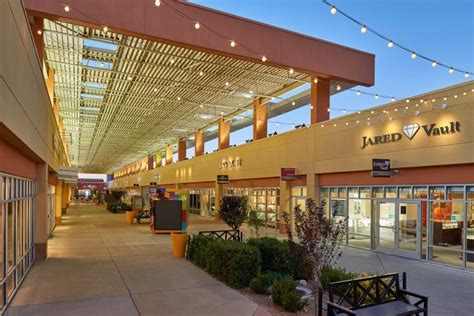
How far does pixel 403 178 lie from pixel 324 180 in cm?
449

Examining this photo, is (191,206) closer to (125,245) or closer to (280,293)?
(125,245)

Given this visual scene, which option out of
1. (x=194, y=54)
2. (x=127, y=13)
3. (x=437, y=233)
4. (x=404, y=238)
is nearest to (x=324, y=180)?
(x=404, y=238)

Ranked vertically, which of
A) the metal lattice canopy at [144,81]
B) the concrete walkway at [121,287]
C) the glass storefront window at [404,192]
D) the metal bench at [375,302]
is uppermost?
the metal lattice canopy at [144,81]

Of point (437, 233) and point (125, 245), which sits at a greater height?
point (437, 233)

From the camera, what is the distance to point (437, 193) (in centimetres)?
1226

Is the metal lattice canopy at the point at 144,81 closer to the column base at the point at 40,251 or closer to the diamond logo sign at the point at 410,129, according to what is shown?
the diamond logo sign at the point at 410,129

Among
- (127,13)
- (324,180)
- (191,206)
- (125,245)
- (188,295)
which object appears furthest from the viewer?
(191,206)

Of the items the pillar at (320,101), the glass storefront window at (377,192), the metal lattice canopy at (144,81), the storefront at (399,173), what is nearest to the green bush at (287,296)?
the storefront at (399,173)

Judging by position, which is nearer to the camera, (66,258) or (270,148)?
(66,258)

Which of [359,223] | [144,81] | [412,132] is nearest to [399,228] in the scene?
[359,223]

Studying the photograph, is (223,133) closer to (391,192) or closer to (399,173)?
(391,192)

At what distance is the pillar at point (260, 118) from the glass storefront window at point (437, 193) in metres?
13.2

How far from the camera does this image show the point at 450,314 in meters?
6.91

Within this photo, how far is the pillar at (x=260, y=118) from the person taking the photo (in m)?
24.3
